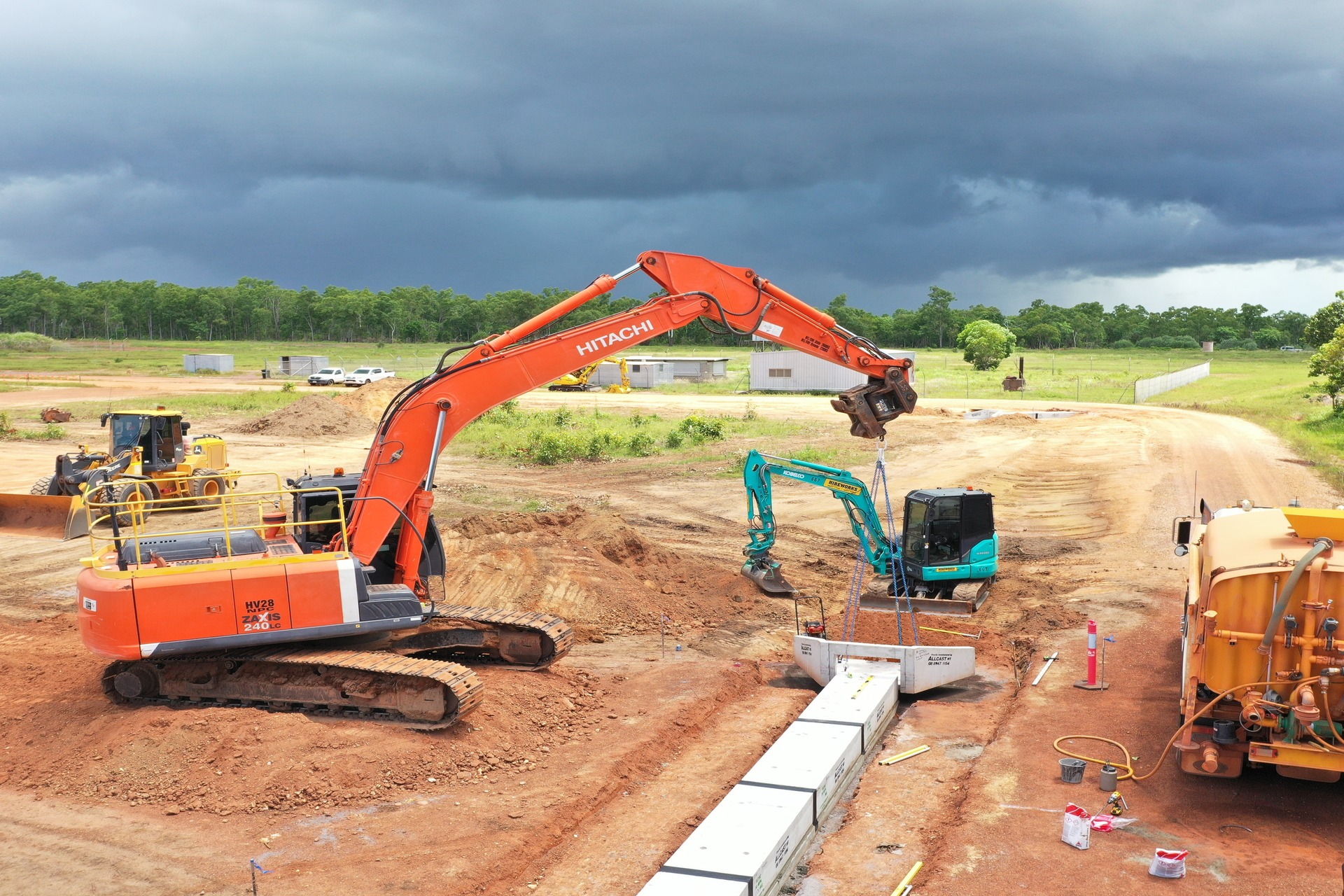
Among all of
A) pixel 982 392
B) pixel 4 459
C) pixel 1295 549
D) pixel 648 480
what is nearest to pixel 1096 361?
pixel 982 392

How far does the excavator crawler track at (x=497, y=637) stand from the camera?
14.8 metres

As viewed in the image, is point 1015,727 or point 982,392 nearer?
point 1015,727

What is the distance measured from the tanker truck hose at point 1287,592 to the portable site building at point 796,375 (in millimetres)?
55475

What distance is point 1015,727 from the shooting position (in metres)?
13.5

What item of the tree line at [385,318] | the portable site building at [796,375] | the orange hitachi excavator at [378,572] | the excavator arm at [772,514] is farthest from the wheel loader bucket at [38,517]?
the tree line at [385,318]

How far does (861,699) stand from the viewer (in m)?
13.3

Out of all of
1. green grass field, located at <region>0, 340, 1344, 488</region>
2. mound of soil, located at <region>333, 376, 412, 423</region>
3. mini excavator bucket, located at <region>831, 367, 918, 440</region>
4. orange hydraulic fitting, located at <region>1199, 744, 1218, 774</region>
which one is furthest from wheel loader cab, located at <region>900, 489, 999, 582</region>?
mound of soil, located at <region>333, 376, 412, 423</region>

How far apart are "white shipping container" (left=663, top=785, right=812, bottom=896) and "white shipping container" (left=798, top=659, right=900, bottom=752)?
227 cm

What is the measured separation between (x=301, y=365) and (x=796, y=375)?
39733 millimetres

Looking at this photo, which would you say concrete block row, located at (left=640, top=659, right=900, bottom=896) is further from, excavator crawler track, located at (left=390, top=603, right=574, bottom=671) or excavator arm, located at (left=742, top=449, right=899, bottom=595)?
excavator arm, located at (left=742, top=449, right=899, bottom=595)

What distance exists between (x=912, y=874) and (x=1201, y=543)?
644cm

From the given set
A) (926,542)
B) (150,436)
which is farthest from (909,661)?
(150,436)

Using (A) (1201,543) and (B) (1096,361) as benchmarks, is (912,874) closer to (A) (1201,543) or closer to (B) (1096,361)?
(A) (1201,543)

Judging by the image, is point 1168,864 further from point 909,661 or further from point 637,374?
point 637,374
